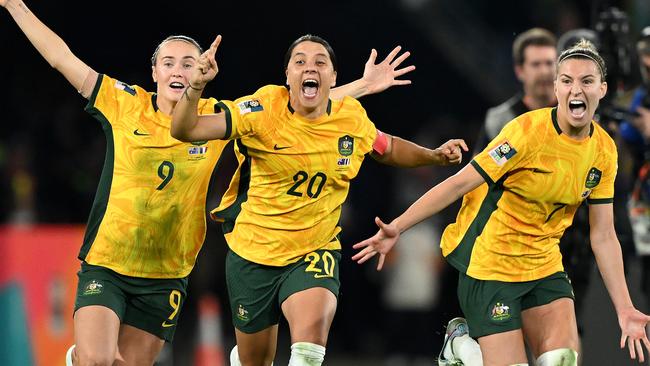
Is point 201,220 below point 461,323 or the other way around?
the other way around

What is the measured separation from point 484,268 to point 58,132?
7440 millimetres

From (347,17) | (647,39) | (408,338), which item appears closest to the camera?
(647,39)

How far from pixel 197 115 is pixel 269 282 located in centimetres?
115

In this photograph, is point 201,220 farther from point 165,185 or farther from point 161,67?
point 161,67


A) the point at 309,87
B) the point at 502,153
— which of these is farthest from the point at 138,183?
the point at 502,153

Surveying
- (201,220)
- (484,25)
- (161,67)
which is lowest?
(201,220)

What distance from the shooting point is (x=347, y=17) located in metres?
16.0

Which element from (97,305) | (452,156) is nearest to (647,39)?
(452,156)

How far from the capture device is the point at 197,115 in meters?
6.86

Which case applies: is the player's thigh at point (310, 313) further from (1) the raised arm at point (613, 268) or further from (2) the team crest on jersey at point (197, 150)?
(1) the raised arm at point (613, 268)

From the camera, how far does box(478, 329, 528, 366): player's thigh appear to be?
7.25 metres

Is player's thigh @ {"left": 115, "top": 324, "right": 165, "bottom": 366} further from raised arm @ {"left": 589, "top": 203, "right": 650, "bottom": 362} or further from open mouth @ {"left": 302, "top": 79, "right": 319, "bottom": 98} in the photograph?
raised arm @ {"left": 589, "top": 203, "right": 650, "bottom": 362}

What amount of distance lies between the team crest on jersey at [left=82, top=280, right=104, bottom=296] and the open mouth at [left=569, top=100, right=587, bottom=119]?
2.67 meters

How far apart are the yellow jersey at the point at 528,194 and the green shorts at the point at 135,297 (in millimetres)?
1640
